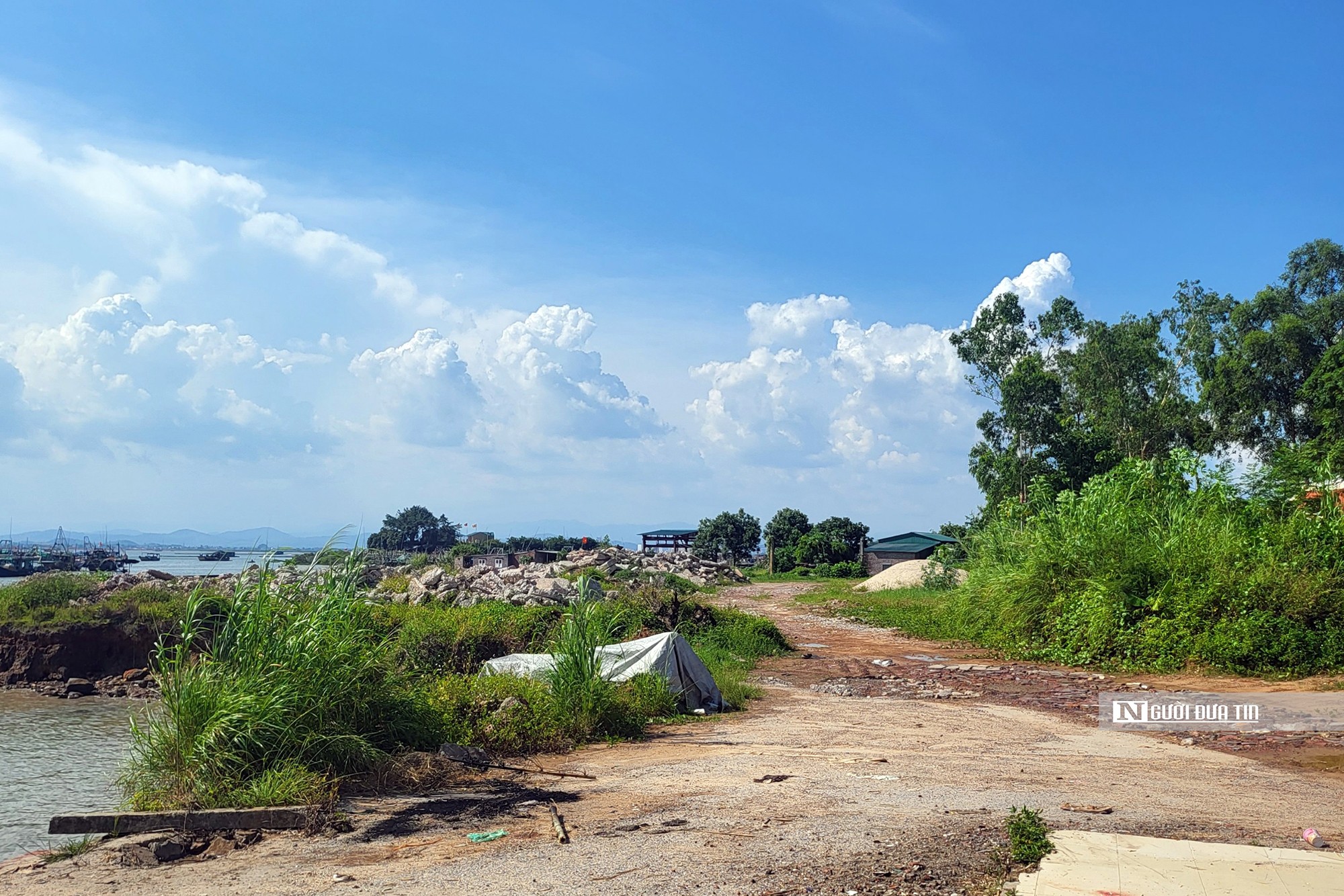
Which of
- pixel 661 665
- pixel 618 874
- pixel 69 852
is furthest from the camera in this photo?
pixel 661 665

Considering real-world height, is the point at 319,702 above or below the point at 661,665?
above

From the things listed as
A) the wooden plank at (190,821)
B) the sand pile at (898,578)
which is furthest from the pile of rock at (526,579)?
the wooden plank at (190,821)

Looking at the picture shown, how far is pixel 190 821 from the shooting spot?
21.1 ft

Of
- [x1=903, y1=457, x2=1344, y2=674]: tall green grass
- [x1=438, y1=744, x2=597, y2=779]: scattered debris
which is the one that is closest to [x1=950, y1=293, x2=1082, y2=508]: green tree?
[x1=903, y1=457, x2=1344, y2=674]: tall green grass

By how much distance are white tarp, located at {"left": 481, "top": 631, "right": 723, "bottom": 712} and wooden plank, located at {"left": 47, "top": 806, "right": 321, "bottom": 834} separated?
5166 millimetres

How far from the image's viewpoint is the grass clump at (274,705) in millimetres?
6867

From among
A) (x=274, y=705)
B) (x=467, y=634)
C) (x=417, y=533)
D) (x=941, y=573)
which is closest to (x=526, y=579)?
(x=467, y=634)

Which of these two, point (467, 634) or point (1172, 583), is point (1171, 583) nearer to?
point (1172, 583)

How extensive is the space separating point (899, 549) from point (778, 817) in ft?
139

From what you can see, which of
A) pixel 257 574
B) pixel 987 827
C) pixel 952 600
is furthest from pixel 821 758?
pixel 952 600

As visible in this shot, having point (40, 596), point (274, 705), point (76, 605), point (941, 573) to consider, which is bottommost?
point (76, 605)

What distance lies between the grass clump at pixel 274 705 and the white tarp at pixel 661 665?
10.6 feet

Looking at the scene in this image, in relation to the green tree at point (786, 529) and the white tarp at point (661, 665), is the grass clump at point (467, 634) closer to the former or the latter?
the white tarp at point (661, 665)

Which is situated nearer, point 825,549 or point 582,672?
point 582,672
